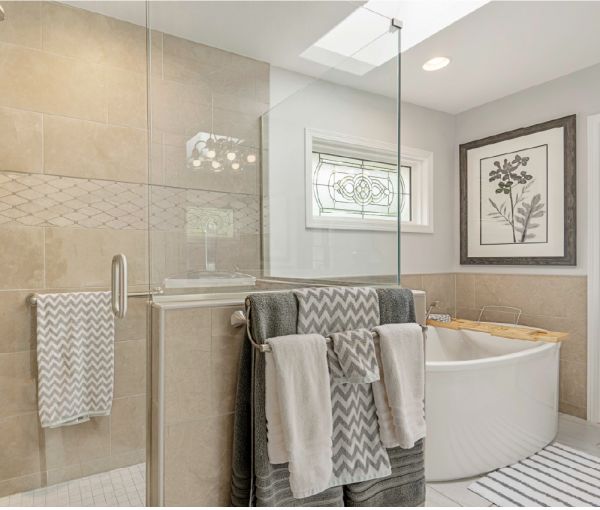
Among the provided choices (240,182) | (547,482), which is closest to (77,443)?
(240,182)

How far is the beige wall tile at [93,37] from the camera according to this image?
195 centimetres

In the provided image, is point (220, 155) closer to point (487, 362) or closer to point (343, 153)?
point (343, 153)

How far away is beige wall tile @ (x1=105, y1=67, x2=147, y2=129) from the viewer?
2080 mm

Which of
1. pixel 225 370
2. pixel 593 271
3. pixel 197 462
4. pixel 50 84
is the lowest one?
pixel 197 462

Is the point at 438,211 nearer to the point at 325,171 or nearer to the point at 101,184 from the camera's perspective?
the point at 325,171

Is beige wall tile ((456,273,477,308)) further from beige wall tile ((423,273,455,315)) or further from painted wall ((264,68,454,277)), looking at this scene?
painted wall ((264,68,454,277))

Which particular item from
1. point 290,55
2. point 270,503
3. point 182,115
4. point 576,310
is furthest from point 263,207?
point 576,310

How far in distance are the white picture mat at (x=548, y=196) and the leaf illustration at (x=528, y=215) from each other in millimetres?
53

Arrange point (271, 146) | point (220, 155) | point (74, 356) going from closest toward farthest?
1. point (220, 155)
2. point (271, 146)
3. point (74, 356)

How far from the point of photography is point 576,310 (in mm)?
2846

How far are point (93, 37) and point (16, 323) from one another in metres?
1.39

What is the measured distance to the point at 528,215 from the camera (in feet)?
10.2

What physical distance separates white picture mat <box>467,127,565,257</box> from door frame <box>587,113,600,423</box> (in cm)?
17

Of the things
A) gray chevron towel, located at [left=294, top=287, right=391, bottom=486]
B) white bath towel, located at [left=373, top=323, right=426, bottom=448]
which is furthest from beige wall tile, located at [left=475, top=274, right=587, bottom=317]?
gray chevron towel, located at [left=294, top=287, right=391, bottom=486]
